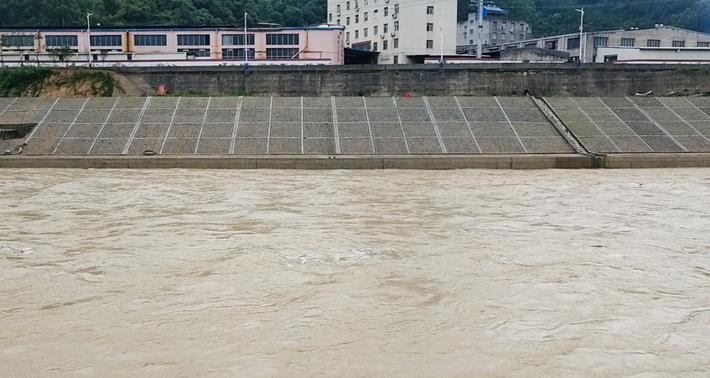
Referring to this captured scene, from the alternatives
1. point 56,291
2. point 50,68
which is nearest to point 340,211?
point 56,291

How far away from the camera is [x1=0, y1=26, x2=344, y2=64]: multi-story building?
51531 millimetres

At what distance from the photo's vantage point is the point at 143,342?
6.23 meters

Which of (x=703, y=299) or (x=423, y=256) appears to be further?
(x=423, y=256)

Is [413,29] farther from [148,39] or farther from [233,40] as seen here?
[148,39]

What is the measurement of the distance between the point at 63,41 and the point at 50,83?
25.2 m

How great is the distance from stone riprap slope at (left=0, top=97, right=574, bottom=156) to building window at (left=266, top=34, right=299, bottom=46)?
25509 mm

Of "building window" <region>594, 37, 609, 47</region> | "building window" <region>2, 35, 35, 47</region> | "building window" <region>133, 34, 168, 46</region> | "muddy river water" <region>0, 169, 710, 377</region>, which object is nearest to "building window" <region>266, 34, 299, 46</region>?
"building window" <region>133, 34, 168, 46</region>

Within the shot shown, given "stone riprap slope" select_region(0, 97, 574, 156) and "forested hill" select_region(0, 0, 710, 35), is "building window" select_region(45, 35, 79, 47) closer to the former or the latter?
"forested hill" select_region(0, 0, 710, 35)

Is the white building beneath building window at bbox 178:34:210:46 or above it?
beneath

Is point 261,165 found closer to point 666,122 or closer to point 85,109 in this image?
point 85,109

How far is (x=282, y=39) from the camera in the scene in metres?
53.4

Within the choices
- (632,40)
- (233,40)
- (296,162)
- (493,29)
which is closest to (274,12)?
(233,40)

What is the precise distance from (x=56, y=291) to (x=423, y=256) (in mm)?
5171

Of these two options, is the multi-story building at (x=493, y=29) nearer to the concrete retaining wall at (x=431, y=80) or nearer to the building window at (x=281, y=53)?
the building window at (x=281, y=53)
